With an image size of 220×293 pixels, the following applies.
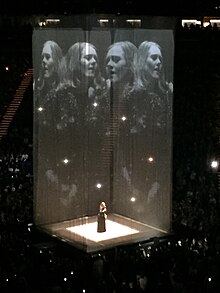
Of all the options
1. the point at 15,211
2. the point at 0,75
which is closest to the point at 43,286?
the point at 15,211

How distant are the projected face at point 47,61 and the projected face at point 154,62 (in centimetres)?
138

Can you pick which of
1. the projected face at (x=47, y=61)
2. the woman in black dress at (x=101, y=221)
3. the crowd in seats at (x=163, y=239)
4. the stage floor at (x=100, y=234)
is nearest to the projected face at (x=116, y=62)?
the projected face at (x=47, y=61)

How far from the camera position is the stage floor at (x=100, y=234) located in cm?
944

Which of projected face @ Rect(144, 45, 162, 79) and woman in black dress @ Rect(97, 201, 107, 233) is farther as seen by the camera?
woman in black dress @ Rect(97, 201, 107, 233)

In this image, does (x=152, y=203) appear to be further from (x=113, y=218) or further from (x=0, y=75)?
(x=0, y=75)

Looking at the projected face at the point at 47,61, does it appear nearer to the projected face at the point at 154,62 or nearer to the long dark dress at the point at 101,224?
the projected face at the point at 154,62

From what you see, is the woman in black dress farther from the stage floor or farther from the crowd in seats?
the crowd in seats

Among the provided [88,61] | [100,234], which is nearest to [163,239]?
[100,234]

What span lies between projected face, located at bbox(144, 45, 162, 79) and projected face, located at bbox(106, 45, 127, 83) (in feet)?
1.17

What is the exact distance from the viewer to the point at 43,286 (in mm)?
7207

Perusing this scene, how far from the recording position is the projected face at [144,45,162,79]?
9.38m

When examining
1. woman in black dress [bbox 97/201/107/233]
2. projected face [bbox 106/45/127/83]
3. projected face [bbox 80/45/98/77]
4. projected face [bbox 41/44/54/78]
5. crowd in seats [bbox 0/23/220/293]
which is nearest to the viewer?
crowd in seats [bbox 0/23/220/293]

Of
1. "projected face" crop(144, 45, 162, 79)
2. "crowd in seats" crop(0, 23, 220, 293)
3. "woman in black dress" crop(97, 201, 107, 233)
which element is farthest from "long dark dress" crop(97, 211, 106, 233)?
"projected face" crop(144, 45, 162, 79)

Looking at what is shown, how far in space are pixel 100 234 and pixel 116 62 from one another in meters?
2.62
